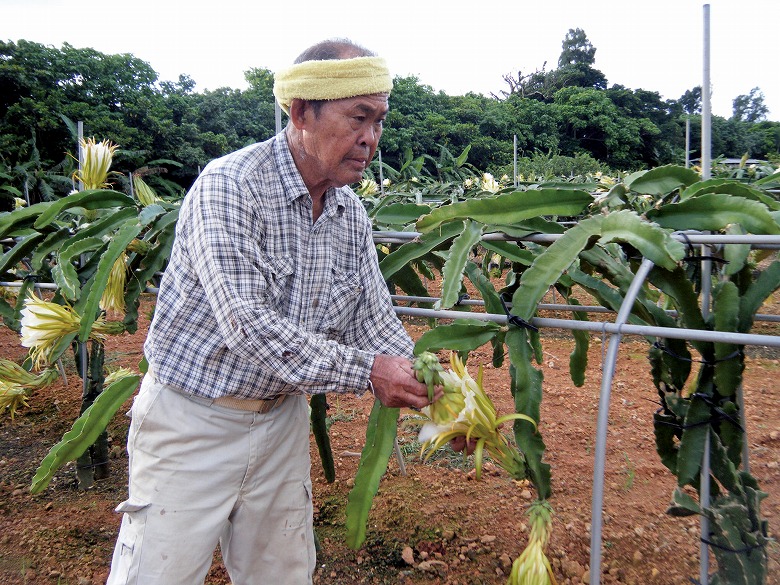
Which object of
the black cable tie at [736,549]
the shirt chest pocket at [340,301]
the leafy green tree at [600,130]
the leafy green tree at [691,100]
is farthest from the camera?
the leafy green tree at [691,100]

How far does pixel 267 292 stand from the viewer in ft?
3.62

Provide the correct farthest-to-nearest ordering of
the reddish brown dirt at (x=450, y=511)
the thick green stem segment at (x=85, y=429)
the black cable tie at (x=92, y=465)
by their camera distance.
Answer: the black cable tie at (x=92, y=465), the reddish brown dirt at (x=450, y=511), the thick green stem segment at (x=85, y=429)

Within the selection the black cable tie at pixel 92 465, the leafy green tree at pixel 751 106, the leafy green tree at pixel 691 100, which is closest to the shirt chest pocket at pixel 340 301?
the black cable tie at pixel 92 465

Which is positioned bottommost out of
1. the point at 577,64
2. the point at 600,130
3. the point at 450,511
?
the point at 450,511

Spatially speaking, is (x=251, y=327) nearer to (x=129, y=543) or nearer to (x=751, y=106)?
(x=129, y=543)

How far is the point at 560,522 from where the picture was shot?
1887 millimetres

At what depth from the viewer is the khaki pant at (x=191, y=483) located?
114 centimetres

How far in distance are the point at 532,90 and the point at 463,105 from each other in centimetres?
773

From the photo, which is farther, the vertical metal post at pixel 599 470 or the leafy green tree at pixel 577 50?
the leafy green tree at pixel 577 50

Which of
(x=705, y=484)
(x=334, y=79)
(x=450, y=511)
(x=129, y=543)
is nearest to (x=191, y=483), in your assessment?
(x=129, y=543)

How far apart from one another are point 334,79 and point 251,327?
460mm

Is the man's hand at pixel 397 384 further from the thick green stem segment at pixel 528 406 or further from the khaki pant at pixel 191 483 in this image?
the khaki pant at pixel 191 483

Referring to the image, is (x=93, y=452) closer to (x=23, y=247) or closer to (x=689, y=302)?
(x=23, y=247)

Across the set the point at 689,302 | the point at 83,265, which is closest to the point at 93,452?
the point at 83,265
